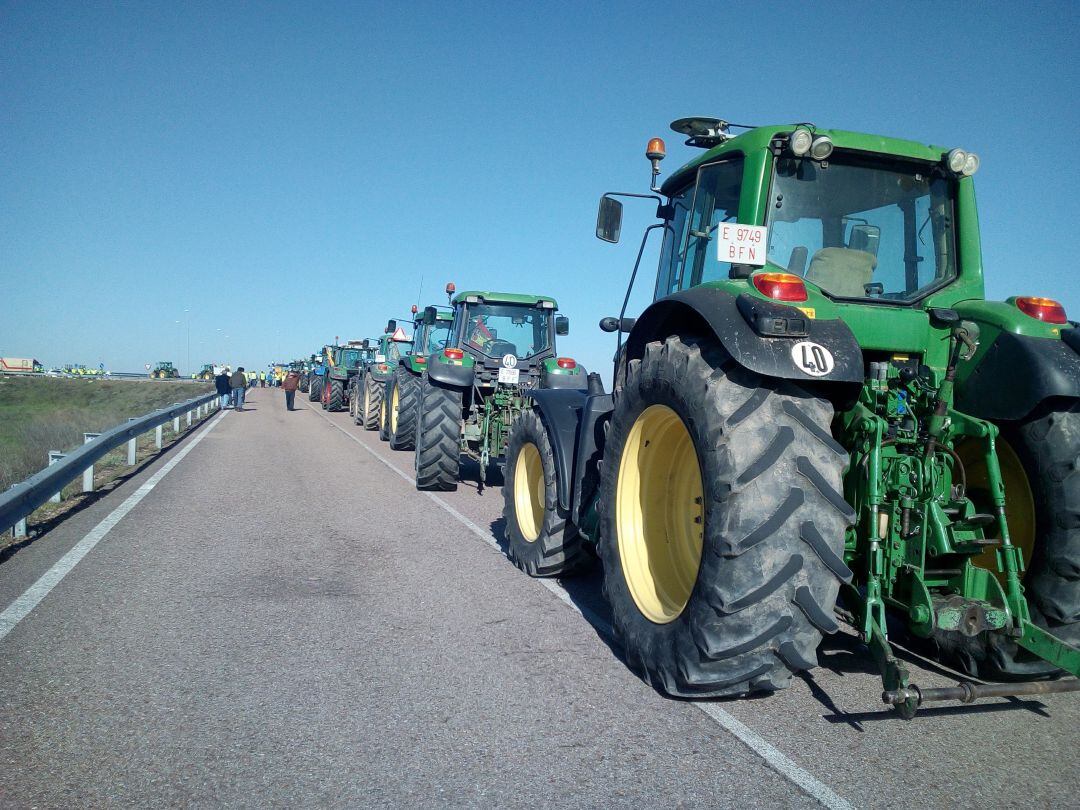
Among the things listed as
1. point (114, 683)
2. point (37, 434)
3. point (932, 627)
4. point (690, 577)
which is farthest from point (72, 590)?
point (37, 434)

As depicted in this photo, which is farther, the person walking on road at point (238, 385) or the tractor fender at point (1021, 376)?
the person walking on road at point (238, 385)

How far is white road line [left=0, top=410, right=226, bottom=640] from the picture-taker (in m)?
4.61

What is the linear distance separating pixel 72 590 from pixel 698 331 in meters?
4.44

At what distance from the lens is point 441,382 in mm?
10516

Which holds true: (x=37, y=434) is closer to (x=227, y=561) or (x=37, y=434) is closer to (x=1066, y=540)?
(x=227, y=561)

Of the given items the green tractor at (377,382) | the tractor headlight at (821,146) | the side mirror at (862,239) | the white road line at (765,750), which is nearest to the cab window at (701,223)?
Answer: the tractor headlight at (821,146)

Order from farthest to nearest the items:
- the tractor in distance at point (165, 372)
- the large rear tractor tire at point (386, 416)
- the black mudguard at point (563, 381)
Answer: the tractor in distance at point (165, 372) < the large rear tractor tire at point (386, 416) < the black mudguard at point (563, 381)

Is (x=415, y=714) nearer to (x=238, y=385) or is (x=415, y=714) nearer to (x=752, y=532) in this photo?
(x=752, y=532)

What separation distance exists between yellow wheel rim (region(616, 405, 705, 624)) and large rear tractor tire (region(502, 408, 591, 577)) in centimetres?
128

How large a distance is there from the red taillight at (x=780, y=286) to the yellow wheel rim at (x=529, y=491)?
292 centimetres

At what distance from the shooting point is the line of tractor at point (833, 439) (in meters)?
3.14

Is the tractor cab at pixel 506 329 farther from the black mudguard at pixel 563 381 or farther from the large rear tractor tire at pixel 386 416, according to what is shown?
the large rear tractor tire at pixel 386 416

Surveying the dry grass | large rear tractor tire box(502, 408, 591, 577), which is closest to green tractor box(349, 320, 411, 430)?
the dry grass

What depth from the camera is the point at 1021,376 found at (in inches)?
138
